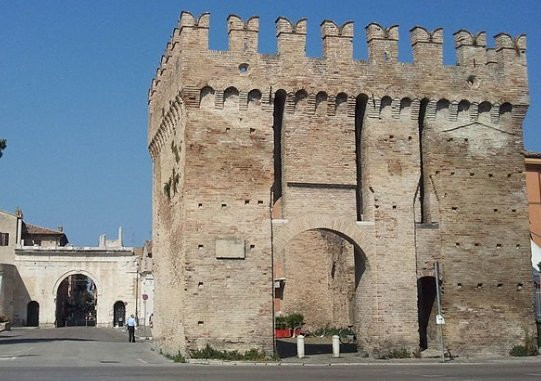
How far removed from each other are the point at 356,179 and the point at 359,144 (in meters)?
1.54

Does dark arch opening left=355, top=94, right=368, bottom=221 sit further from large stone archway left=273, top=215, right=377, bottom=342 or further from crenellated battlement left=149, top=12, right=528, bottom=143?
large stone archway left=273, top=215, right=377, bottom=342

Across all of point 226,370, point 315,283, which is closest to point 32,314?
point 315,283

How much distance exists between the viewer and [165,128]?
28.2 m

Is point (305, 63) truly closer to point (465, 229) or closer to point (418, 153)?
point (418, 153)

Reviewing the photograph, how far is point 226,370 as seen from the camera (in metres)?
20.0

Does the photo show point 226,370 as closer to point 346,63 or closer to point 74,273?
point 346,63

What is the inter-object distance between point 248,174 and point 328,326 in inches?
627

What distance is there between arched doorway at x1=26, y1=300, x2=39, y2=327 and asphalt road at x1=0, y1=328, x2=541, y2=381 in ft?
128

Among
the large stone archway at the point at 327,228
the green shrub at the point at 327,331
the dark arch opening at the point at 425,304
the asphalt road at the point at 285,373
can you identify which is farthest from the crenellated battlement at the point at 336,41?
the green shrub at the point at 327,331

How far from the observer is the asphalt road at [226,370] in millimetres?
17344

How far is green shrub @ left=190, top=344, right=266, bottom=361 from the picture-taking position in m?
23.1

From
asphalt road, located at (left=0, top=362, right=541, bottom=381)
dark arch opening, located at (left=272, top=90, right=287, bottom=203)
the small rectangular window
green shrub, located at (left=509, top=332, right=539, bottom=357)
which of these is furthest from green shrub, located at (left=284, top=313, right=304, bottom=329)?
the small rectangular window

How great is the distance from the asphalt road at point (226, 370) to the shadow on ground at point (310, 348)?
5.49ft

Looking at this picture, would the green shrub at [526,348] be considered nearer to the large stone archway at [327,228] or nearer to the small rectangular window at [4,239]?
the large stone archway at [327,228]
